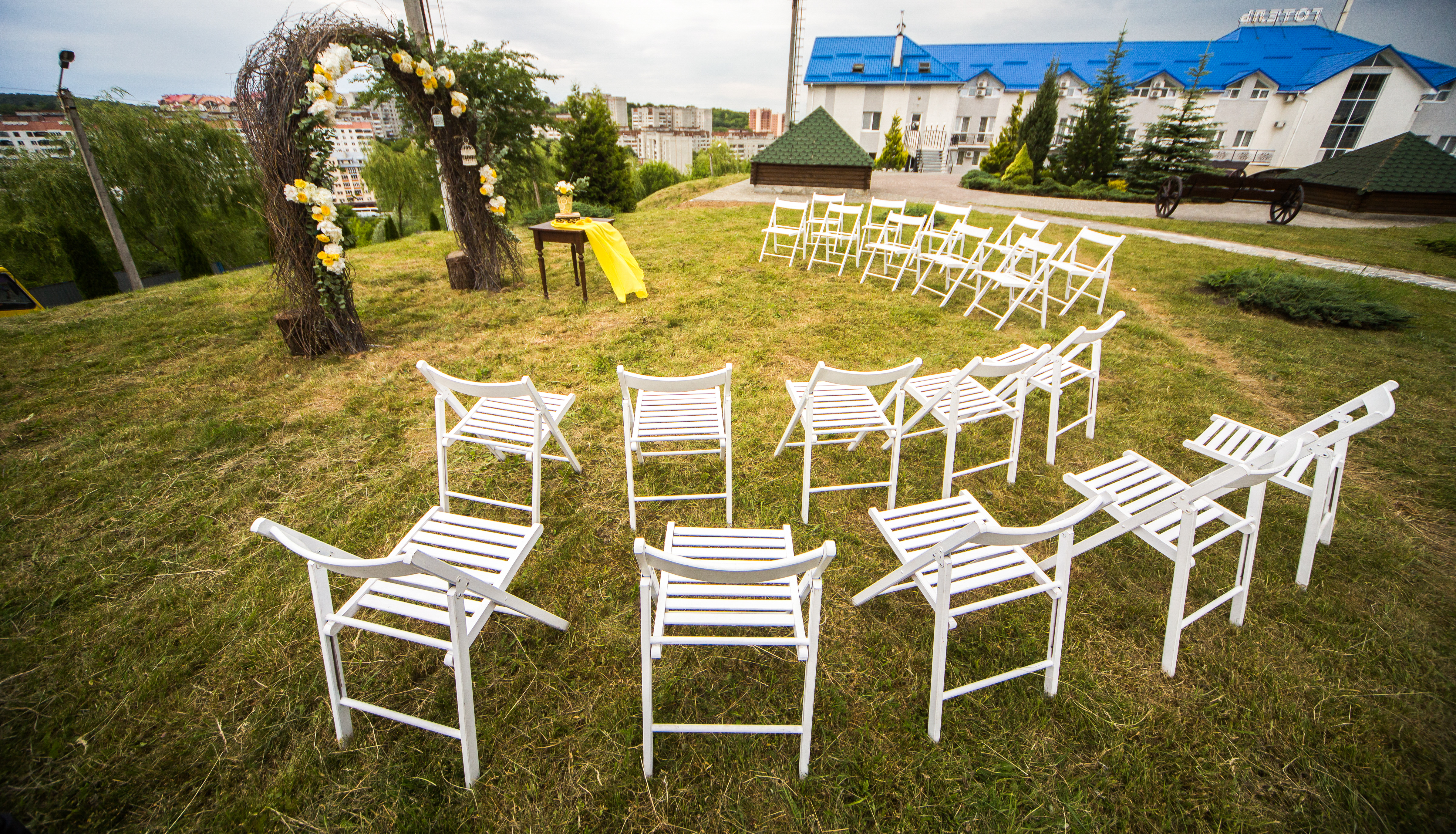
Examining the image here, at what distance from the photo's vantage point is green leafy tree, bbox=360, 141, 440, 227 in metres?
23.3

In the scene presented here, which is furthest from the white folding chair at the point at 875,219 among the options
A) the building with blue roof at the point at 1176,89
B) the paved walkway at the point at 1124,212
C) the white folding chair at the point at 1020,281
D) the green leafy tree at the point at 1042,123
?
the building with blue roof at the point at 1176,89

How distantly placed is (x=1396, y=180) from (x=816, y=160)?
45.0ft

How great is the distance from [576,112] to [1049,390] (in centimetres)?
2496

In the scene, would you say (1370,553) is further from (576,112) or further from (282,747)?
(576,112)

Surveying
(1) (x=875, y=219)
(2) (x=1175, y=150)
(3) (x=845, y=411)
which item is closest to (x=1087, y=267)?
(3) (x=845, y=411)

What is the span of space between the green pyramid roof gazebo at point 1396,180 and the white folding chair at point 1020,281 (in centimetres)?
1365

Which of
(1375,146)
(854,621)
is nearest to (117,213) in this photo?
(854,621)

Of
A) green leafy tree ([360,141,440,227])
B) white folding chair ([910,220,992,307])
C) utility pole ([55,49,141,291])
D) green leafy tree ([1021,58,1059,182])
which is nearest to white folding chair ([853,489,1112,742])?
white folding chair ([910,220,992,307])

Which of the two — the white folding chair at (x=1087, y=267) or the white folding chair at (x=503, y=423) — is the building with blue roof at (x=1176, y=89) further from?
the white folding chair at (x=503, y=423)

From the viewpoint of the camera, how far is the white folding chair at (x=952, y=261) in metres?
6.41

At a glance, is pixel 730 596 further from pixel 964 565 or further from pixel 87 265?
pixel 87 265

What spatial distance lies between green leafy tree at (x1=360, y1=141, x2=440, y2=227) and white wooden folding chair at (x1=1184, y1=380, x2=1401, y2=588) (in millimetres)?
27292

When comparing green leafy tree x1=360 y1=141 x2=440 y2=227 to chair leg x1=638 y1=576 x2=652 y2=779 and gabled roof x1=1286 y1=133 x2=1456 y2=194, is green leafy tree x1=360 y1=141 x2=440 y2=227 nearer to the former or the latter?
chair leg x1=638 y1=576 x2=652 y2=779

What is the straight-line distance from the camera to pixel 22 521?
3.01 m
